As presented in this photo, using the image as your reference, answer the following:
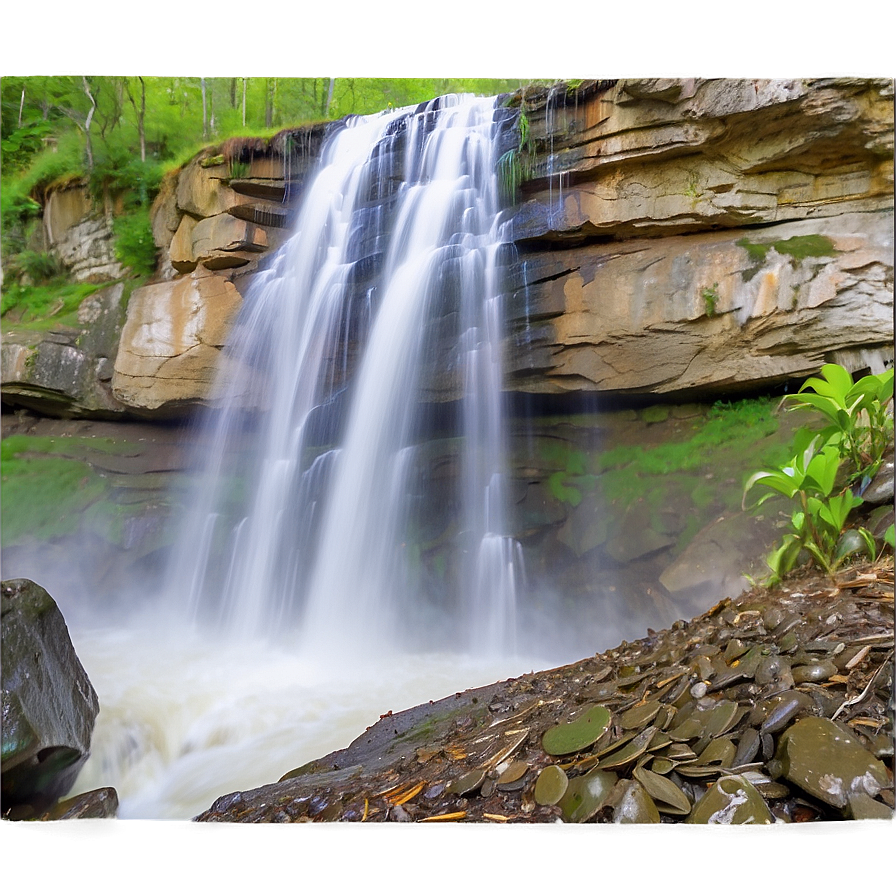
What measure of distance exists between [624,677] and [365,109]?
4.15 metres

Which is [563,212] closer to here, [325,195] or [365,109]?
[365,109]

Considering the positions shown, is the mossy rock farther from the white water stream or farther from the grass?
the grass

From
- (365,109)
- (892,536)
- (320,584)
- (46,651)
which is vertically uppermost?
(365,109)

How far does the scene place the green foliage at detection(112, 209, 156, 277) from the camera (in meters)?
4.69

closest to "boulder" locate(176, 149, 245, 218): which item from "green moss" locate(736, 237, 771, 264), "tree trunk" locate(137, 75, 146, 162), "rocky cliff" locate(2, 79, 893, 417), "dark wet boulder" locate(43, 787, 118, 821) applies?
"rocky cliff" locate(2, 79, 893, 417)

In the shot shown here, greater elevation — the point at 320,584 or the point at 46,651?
the point at 46,651

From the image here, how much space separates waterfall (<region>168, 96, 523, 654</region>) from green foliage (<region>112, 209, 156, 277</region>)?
92cm

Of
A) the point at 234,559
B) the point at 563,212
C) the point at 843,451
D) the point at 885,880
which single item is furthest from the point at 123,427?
the point at 885,880

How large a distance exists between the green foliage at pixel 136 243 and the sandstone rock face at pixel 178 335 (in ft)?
0.58

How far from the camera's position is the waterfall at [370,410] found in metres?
3.78

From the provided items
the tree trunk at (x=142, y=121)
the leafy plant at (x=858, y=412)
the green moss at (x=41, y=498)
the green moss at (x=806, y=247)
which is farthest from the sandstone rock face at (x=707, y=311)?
the green moss at (x=41, y=498)

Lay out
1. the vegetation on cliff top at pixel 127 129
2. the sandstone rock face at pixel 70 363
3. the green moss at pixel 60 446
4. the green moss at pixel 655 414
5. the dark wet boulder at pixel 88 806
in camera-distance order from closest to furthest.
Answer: the dark wet boulder at pixel 88 806
the vegetation on cliff top at pixel 127 129
the green moss at pixel 60 446
the green moss at pixel 655 414
the sandstone rock face at pixel 70 363

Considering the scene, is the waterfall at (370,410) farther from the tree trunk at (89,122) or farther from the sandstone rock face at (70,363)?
the tree trunk at (89,122)

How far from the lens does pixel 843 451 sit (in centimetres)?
214
